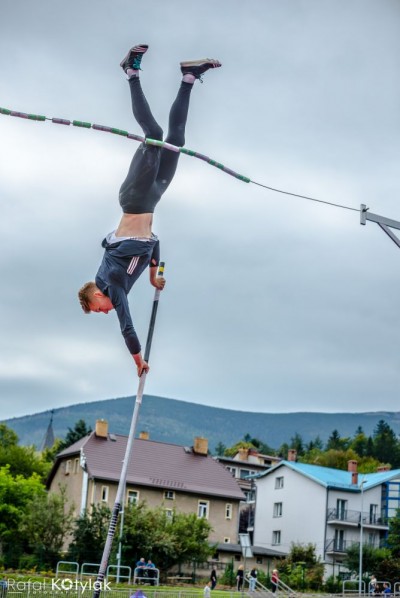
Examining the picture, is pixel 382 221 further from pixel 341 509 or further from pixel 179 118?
pixel 341 509

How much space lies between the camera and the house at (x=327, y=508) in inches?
2008

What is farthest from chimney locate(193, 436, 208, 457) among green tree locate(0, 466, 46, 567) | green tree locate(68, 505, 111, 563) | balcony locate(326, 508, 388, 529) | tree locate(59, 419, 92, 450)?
tree locate(59, 419, 92, 450)

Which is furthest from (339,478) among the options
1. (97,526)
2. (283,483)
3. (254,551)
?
(97,526)

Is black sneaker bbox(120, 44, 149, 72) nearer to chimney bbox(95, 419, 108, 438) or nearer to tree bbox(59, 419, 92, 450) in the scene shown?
Answer: chimney bbox(95, 419, 108, 438)

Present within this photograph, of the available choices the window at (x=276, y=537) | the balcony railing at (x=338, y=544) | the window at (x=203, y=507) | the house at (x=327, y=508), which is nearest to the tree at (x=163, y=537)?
the window at (x=203, y=507)

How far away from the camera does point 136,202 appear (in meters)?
14.0

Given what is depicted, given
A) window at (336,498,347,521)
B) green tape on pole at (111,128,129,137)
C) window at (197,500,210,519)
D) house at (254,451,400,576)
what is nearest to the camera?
green tape on pole at (111,128,129,137)

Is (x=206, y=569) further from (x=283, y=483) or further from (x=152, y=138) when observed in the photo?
(x=152, y=138)

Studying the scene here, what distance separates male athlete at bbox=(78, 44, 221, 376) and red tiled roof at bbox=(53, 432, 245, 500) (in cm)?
3129

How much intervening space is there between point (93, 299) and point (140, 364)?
124 cm

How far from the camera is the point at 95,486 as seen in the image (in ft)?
148

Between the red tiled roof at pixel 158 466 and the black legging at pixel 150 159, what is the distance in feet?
104

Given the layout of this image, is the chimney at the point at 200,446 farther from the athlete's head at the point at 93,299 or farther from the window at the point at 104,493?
the athlete's head at the point at 93,299

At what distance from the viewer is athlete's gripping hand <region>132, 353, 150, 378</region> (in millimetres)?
14469
